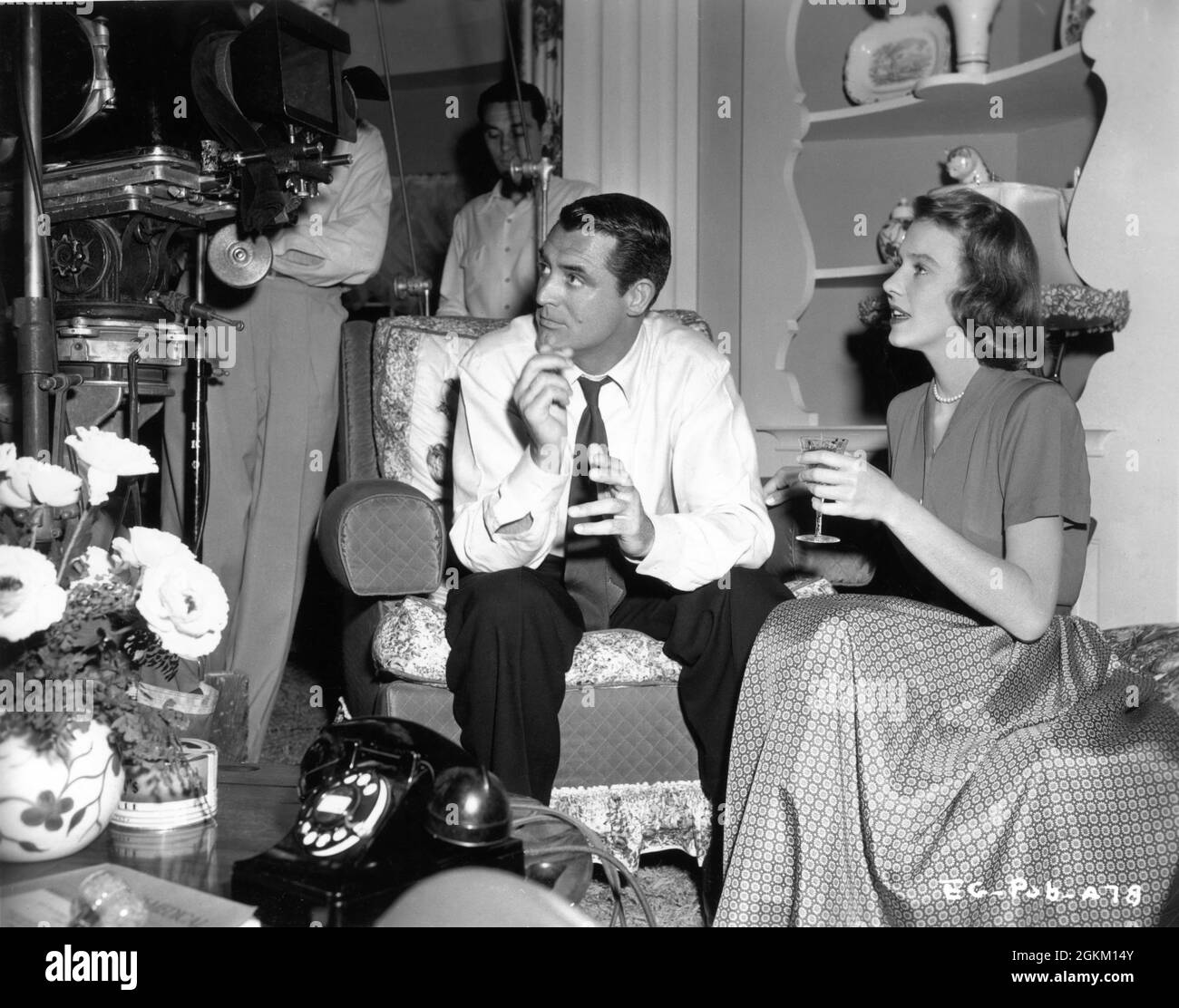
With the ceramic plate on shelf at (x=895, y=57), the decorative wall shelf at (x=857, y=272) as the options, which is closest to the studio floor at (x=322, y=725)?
the decorative wall shelf at (x=857, y=272)

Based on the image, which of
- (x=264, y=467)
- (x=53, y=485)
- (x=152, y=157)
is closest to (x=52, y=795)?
(x=53, y=485)

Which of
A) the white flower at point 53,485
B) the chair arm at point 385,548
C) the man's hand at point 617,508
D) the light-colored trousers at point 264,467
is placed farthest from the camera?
the light-colored trousers at point 264,467

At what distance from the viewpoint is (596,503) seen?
1632 millimetres

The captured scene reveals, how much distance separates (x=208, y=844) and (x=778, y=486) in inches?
44.9

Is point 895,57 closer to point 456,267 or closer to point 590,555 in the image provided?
point 456,267

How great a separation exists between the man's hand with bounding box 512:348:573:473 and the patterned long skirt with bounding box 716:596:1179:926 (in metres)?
0.43

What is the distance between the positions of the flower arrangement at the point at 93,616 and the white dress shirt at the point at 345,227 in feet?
4.91

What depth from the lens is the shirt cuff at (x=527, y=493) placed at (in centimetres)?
175

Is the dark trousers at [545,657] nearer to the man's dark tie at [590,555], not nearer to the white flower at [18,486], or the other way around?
the man's dark tie at [590,555]

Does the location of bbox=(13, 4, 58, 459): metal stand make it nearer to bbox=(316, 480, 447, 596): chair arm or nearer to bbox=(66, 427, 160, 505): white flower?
bbox=(66, 427, 160, 505): white flower

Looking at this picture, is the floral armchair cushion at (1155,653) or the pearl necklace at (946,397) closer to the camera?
the floral armchair cushion at (1155,653)
